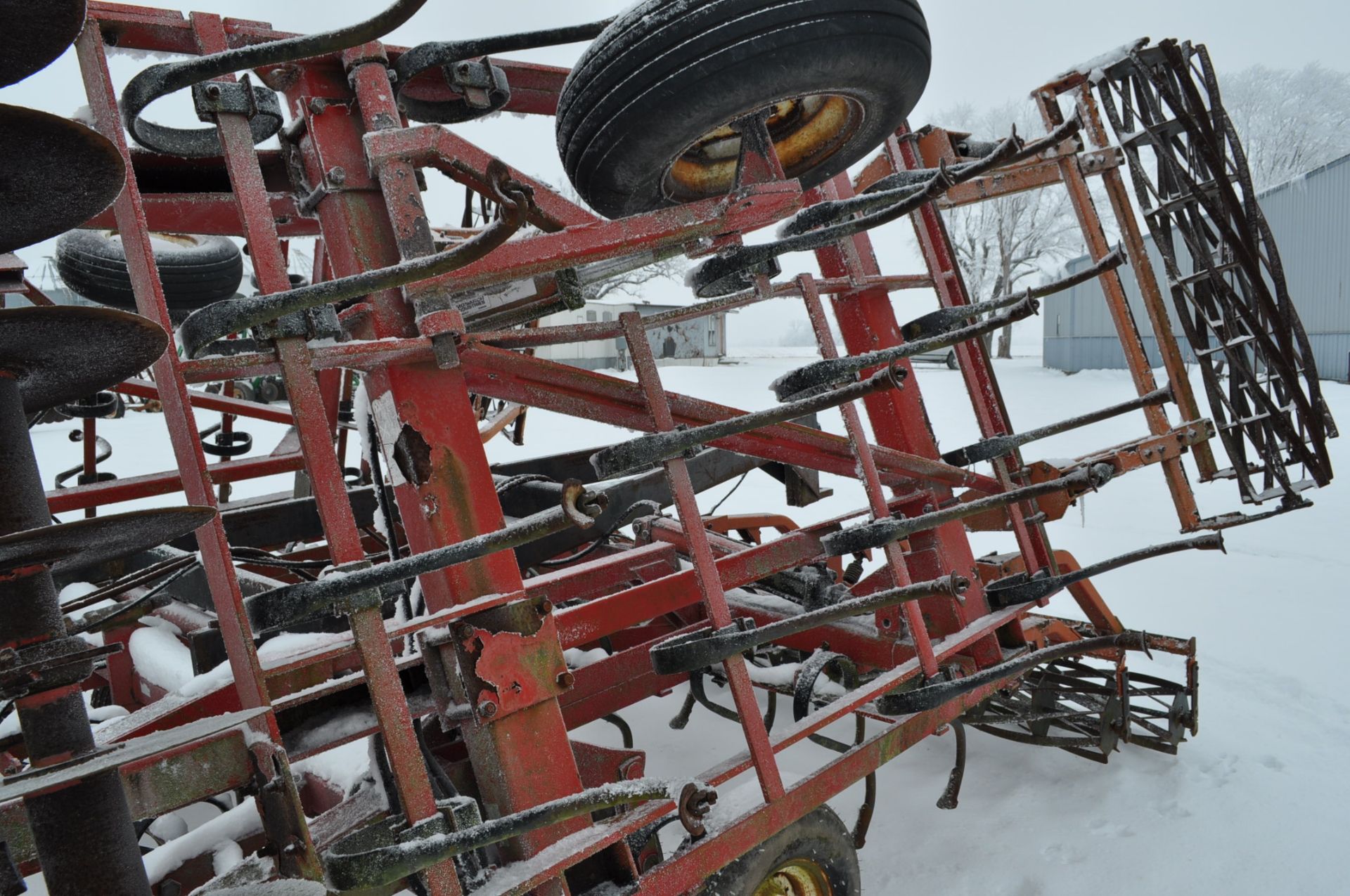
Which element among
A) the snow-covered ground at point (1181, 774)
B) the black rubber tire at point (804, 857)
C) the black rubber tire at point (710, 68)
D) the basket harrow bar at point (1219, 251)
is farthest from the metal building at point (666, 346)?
the black rubber tire at point (710, 68)

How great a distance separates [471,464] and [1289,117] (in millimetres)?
38904

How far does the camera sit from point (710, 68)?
1.72 metres

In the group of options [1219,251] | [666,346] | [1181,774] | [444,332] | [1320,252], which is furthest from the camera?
[666,346]

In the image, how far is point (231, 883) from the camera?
63.9 inches

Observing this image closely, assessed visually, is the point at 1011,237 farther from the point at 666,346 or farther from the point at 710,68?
the point at 710,68

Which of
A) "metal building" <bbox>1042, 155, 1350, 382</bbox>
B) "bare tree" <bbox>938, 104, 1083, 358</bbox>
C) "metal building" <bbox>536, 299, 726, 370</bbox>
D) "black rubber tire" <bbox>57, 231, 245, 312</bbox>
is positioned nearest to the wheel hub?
"black rubber tire" <bbox>57, 231, 245, 312</bbox>

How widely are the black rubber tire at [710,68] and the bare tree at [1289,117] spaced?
36254 millimetres

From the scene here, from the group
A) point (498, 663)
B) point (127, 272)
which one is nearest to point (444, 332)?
point (498, 663)

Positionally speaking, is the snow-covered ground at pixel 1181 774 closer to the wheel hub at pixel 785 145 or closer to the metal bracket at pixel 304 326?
the metal bracket at pixel 304 326

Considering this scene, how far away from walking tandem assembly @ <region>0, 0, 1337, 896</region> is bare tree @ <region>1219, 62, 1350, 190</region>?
3569 cm

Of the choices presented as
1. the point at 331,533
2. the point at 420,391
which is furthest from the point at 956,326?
the point at 331,533

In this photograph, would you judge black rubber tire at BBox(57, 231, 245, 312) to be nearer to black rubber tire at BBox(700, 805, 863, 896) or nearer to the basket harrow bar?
black rubber tire at BBox(700, 805, 863, 896)

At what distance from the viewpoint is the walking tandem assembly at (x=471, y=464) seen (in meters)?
1.40

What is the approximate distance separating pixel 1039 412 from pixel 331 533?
49.2 feet
